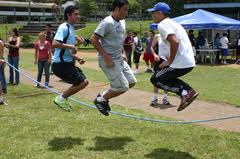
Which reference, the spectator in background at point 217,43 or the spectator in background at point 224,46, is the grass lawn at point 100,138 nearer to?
the spectator in background at point 224,46

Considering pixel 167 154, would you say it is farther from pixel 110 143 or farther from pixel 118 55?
pixel 118 55

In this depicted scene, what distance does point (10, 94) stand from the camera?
1257cm

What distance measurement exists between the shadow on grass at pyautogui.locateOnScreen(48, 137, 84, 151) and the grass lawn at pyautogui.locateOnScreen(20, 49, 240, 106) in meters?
5.05

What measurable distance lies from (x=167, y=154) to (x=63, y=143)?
166 cm

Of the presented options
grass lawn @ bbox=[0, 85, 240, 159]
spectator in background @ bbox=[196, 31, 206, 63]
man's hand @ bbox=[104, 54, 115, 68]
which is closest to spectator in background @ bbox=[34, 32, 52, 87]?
grass lawn @ bbox=[0, 85, 240, 159]

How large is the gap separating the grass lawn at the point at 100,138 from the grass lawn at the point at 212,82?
3177mm

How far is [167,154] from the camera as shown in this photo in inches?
251

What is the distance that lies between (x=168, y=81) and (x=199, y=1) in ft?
186

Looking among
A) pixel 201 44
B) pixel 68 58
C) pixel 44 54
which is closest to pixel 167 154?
pixel 68 58

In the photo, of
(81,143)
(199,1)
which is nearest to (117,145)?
(81,143)

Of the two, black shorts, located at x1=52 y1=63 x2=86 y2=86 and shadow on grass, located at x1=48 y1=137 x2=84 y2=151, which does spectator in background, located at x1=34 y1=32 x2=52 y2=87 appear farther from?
shadow on grass, located at x1=48 y1=137 x2=84 y2=151

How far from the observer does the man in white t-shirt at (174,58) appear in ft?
20.9

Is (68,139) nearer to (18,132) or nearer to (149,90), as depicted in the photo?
(18,132)

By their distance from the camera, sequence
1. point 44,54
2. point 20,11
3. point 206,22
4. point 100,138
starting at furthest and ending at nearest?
point 20,11 → point 206,22 → point 44,54 → point 100,138
